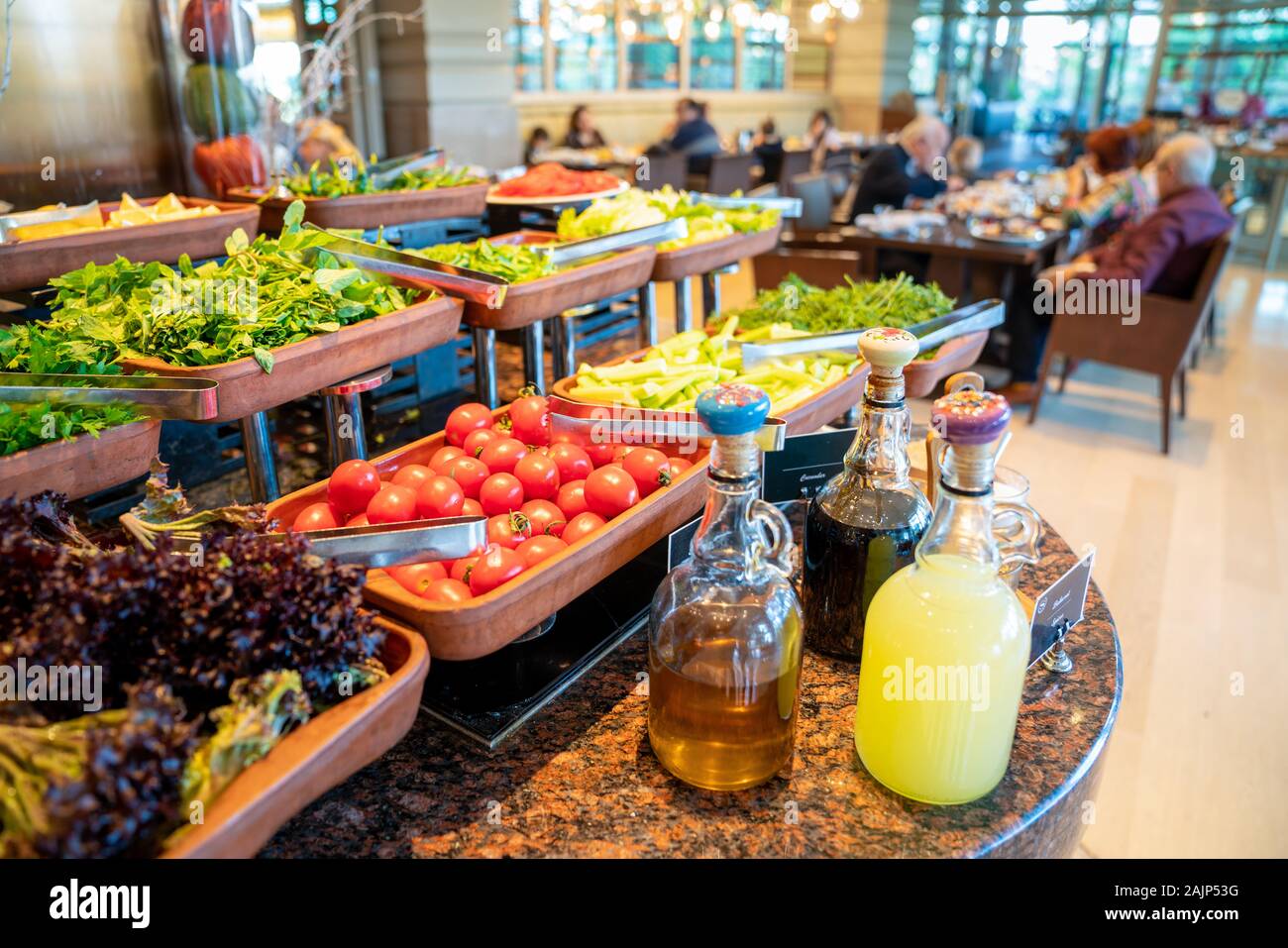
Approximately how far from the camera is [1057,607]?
3.97 feet

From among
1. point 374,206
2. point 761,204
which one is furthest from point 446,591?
point 761,204

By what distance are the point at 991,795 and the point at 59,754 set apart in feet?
3.01

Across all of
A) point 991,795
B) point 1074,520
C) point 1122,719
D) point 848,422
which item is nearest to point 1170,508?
point 1074,520

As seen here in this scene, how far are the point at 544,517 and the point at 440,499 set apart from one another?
135mm

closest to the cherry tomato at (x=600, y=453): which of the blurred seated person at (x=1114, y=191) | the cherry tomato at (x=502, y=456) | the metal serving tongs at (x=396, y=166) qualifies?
the cherry tomato at (x=502, y=456)

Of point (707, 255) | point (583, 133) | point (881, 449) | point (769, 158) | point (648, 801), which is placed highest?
point (583, 133)

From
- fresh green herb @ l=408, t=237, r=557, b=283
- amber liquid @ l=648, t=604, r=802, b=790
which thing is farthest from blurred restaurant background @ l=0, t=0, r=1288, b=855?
amber liquid @ l=648, t=604, r=802, b=790

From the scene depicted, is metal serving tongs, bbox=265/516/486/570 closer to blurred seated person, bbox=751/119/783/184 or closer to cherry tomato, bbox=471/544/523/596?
cherry tomato, bbox=471/544/523/596

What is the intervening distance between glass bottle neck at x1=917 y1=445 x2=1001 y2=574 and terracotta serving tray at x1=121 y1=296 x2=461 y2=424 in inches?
36.5

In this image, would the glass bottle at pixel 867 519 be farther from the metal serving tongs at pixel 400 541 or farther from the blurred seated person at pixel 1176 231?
the blurred seated person at pixel 1176 231

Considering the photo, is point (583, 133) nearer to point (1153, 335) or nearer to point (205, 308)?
point (1153, 335)

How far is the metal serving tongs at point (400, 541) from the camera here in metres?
0.93

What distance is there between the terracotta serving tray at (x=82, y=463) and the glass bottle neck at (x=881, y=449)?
3.03ft
